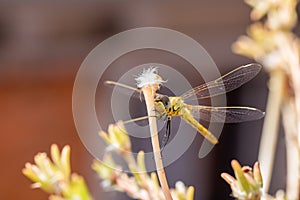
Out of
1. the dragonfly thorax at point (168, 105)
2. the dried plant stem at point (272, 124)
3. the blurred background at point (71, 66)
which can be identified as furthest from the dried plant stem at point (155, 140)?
the blurred background at point (71, 66)

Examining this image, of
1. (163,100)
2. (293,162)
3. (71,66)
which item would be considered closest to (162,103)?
(163,100)

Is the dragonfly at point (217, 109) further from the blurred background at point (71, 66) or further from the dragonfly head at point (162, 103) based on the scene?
the blurred background at point (71, 66)

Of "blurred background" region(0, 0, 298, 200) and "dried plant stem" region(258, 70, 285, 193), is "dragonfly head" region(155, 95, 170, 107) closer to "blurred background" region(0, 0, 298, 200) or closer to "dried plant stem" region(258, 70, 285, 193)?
"dried plant stem" region(258, 70, 285, 193)

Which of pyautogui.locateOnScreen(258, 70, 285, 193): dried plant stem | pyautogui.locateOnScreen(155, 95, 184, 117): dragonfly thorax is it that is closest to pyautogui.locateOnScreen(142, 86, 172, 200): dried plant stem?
pyautogui.locateOnScreen(155, 95, 184, 117): dragonfly thorax

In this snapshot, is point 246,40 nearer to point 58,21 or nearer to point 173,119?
point 173,119

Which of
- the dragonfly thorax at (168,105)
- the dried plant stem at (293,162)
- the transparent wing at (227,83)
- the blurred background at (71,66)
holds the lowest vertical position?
the dried plant stem at (293,162)
